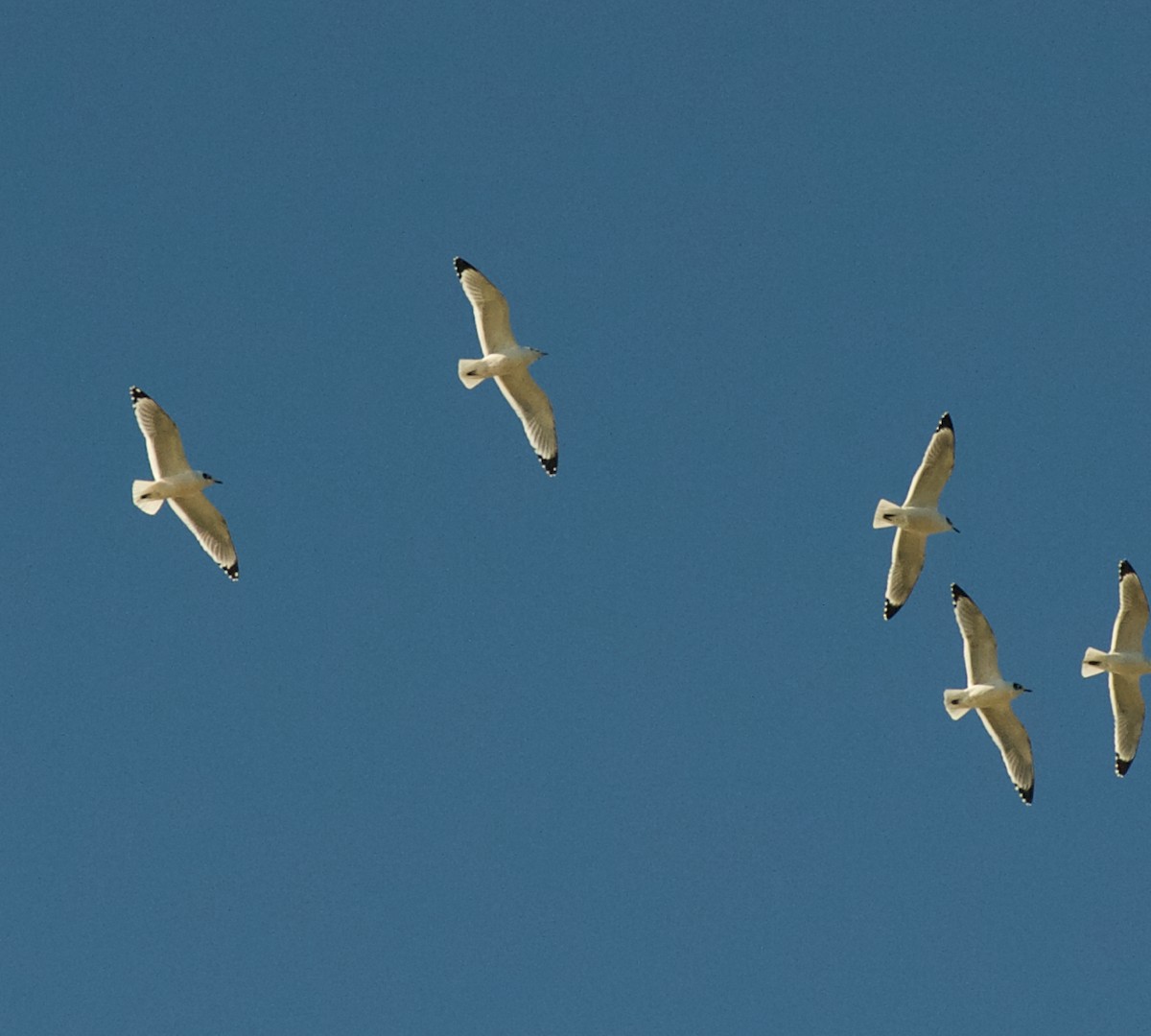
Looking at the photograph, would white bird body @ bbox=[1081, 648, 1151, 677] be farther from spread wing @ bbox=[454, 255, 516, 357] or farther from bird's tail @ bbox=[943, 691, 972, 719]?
spread wing @ bbox=[454, 255, 516, 357]

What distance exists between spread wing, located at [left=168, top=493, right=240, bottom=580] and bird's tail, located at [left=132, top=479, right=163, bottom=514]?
45cm

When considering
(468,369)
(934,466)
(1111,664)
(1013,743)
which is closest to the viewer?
(468,369)

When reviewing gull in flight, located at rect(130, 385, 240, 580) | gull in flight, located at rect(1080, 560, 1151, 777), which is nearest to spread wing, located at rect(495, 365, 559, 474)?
gull in flight, located at rect(130, 385, 240, 580)

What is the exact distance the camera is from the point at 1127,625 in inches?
1328

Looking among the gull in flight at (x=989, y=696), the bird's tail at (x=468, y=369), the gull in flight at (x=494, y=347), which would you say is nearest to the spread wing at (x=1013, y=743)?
the gull in flight at (x=989, y=696)

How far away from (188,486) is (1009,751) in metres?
9.46

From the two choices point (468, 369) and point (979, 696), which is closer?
point (468, 369)

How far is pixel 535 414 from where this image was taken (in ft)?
108

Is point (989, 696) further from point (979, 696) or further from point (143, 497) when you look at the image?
point (143, 497)

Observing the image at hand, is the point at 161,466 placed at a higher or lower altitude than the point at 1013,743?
higher

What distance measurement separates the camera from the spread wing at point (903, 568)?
33375 millimetres

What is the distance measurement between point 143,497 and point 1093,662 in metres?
10.4

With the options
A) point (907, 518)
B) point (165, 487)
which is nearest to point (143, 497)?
point (165, 487)

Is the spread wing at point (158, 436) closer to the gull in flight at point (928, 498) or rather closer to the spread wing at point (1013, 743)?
the gull in flight at point (928, 498)
